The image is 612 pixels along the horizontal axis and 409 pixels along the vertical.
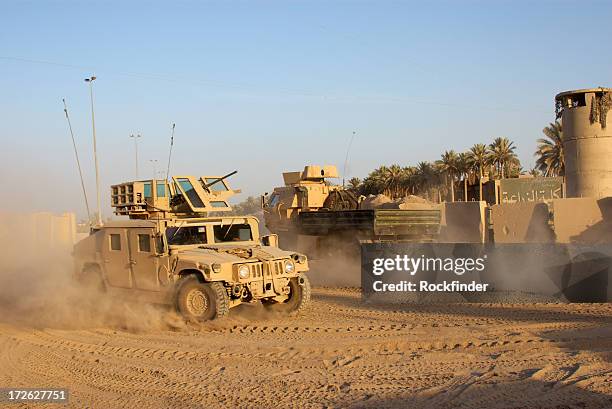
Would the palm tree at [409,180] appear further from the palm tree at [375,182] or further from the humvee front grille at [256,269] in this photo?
the humvee front grille at [256,269]

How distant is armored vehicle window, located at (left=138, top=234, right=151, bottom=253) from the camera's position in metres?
10.8

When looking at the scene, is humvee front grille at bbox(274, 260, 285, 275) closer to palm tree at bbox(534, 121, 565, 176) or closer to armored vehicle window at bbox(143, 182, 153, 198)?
armored vehicle window at bbox(143, 182, 153, 198)

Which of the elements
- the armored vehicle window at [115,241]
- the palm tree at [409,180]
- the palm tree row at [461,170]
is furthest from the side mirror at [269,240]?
the palm tree at [409,180]

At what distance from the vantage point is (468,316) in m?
10.5

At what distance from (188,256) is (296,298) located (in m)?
1.92

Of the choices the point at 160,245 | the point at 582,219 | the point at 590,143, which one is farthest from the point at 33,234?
the point at 590,143

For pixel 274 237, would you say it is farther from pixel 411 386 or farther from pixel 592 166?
pixel 592 166

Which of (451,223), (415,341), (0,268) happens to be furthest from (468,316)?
(451,223)

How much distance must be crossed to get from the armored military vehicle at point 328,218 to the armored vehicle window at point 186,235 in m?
6.47

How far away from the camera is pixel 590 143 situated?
27812 mm

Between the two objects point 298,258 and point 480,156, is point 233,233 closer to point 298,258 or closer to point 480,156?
point 298,258

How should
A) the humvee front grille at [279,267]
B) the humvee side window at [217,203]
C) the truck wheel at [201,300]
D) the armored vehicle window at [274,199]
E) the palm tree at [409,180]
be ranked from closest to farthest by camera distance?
1. the truck wheel at [201,300]
2. the humvee front grille at [279,267]
3. the humvee side window at [217,203]
4. the armored vehicle window at [274,199]
5. the palm tree at [409,180]

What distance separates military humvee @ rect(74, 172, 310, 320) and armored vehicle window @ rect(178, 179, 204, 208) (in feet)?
0.06

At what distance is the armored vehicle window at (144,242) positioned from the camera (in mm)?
Result: 10798
